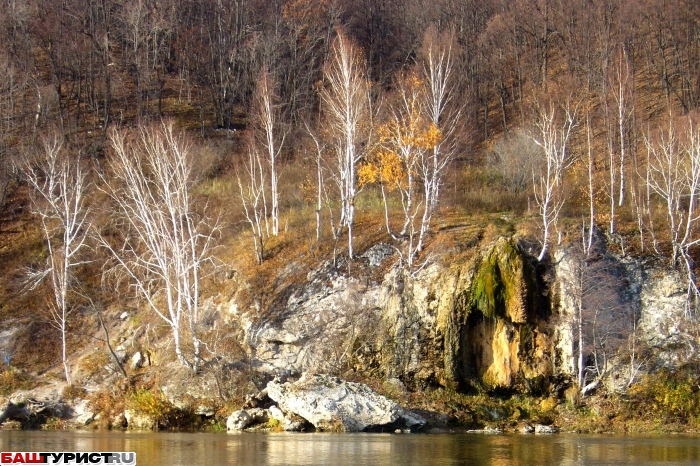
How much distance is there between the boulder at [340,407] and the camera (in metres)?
29.5

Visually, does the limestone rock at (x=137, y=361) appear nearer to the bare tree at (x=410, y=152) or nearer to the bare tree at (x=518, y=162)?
the bare tree at (x=410, y=152)

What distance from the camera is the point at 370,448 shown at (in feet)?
75.9

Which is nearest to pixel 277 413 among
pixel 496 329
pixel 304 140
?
pixel 496 329

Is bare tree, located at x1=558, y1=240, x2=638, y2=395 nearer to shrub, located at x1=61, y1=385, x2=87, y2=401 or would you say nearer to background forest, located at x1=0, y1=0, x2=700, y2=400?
background forest, located at x1=0, y1=0, x2=700, y2=400

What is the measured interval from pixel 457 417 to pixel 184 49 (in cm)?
5933

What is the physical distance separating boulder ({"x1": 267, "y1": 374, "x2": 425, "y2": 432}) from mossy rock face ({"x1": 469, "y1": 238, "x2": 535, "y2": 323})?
266 inches

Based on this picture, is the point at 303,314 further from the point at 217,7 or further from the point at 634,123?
the point at 217,7

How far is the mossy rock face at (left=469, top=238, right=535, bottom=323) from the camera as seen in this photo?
33.7 metres

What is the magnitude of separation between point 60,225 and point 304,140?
2017 cm

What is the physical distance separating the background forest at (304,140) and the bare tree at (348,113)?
0.65 feet

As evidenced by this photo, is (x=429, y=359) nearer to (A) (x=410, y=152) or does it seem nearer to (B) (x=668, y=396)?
(B) (x=668, y=396)

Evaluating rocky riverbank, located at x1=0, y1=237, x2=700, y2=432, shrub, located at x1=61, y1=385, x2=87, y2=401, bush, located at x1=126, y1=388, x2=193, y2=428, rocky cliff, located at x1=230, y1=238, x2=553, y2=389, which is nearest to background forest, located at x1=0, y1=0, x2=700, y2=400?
shrub, located at x1=61, y1=385, x2=87, y2=401

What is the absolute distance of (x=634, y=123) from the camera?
4362cm

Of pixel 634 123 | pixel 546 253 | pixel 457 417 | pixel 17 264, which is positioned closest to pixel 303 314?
pixel 457 417
